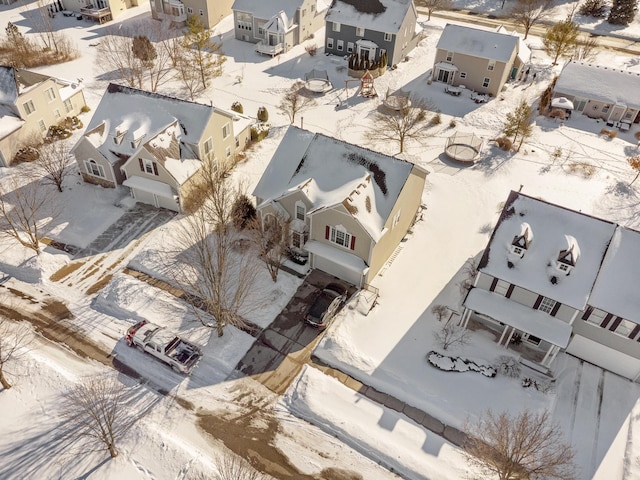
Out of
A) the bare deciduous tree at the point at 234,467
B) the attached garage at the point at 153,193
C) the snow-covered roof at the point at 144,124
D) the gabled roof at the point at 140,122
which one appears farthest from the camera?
the gabled roof at the point at 140,122

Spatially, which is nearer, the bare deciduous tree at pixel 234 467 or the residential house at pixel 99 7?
the bare deciduous tree at pixel 234 467

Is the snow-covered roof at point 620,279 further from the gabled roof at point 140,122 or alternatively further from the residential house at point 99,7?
the residential house at point 99,7

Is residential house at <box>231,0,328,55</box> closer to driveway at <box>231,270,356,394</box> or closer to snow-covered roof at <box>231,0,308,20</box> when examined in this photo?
snow-covered roof at <box>231,0,308,20</box>

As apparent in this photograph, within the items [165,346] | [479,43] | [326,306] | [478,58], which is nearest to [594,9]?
[479,43]

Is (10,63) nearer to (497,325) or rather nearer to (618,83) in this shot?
(497,325)

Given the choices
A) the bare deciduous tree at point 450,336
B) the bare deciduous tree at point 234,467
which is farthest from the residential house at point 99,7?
the bare deciduous tree at point 234,467

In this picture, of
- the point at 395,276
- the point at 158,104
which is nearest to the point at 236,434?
the point at 395,276

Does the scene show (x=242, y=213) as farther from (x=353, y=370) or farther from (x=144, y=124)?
(x=353, y=370)
